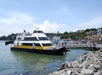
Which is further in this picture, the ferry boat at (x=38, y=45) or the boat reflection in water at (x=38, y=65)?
the ferry boat at (x=38, y=45)

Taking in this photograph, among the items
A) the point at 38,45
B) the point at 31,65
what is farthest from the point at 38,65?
the point at 38,45

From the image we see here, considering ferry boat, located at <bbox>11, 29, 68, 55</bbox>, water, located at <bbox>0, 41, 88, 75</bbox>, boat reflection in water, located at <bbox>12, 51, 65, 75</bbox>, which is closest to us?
water, located at <bbox>0, 41, 88, 75</bbox>

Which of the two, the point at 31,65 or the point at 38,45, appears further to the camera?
the point at 38,45

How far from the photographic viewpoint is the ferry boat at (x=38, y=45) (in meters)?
38.6

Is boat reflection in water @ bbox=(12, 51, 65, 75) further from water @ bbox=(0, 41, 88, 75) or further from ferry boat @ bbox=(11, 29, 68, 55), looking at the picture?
ferry boat @ bbox=(11, 29, 68, 55)

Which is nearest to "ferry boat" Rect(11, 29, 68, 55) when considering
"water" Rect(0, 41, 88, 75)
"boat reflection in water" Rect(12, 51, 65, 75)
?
"water" Rect(0, 41, 88, 75)

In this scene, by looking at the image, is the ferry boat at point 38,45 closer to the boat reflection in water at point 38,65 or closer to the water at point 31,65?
the water at point 31,65

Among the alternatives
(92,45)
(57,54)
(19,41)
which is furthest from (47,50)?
(92,45)

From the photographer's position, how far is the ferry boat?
3862cm

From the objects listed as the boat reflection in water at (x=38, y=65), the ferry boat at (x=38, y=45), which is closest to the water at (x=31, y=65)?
the boat reflection in water at (x=38, y=65)

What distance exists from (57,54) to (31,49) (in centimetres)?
723

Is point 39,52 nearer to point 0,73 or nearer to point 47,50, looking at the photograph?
point 47,50

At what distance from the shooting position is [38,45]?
41969 mm

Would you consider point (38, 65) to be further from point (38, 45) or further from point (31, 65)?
point (38, 45)
